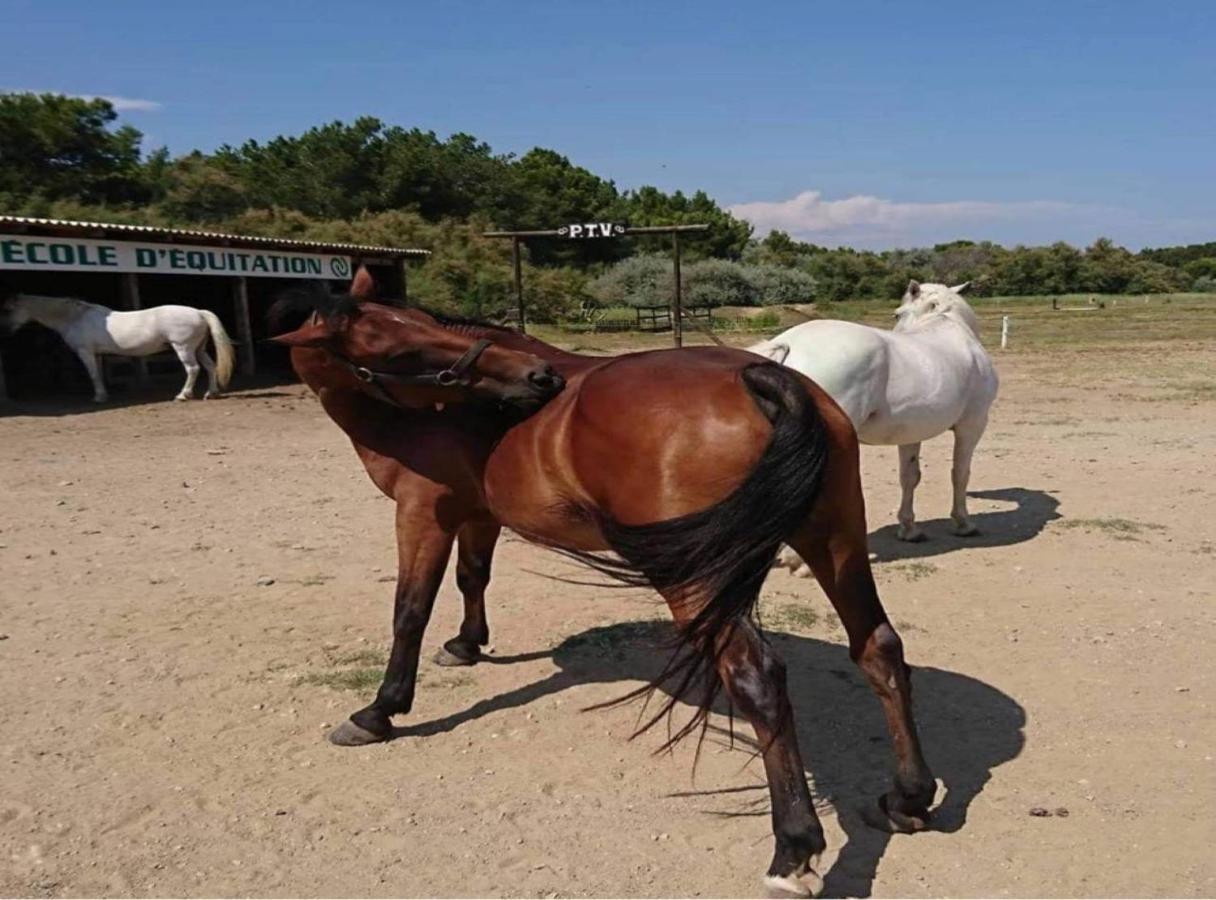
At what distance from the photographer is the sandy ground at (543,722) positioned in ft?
9.30

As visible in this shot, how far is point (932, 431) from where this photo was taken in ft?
20.9

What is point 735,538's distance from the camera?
2.62m

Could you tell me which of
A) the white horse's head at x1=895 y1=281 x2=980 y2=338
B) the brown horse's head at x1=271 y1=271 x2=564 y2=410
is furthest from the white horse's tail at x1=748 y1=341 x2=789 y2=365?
the brown horse's head at x1=271 y1=271 x2=564 y2=410

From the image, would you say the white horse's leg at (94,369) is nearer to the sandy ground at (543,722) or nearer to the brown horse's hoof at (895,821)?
the sandy ground at (543,722)

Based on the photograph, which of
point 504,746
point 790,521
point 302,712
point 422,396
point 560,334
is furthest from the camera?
point 560,334

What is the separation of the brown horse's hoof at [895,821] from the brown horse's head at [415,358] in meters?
1.76

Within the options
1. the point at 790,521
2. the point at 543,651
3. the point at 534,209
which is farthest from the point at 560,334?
the point at 790,521

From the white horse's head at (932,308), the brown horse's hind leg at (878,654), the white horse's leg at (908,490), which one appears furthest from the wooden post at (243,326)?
the brown horse's hind leg at (878,654)

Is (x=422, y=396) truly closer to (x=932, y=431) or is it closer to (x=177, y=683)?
(x=177, y=683)

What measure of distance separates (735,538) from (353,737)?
6.31ft

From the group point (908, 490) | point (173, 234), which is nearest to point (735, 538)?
point (908, 490)

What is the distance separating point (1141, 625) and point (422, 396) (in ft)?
12.5

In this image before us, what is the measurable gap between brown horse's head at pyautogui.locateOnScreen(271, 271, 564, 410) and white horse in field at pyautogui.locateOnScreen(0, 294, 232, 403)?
11882 mm

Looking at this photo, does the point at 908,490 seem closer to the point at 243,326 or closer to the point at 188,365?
the point at 188,365
